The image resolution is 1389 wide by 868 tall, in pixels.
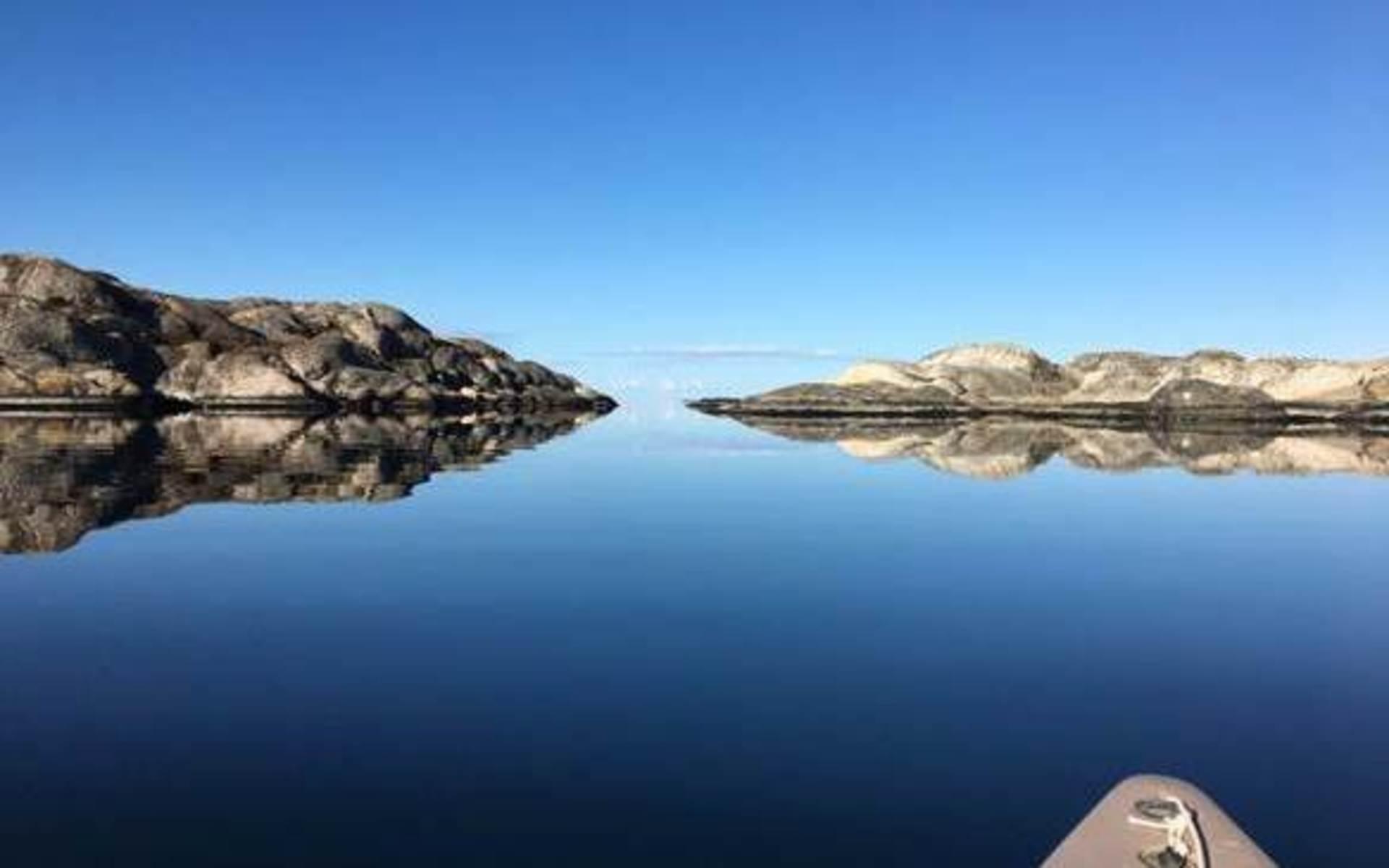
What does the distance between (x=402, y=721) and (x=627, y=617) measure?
6.66 m

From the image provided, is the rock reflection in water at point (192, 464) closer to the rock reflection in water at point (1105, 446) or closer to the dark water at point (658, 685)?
the dark water at point (658, 685)

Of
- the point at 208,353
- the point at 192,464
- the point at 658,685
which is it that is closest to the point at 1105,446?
the point at 192,464

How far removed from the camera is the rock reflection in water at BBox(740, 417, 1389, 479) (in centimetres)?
6366

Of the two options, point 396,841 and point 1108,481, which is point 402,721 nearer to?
point 396,841

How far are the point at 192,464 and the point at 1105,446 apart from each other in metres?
66.3

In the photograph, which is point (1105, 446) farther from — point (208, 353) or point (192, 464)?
point (208, 353)

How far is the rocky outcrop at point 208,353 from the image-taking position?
119188mm

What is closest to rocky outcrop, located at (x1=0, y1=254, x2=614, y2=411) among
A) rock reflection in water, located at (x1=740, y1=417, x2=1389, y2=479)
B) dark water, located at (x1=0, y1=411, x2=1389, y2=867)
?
rock reflection in water, located at (x1=740, y1=417, x2=1389, y2=479)

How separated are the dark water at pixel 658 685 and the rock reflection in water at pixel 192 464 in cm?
65

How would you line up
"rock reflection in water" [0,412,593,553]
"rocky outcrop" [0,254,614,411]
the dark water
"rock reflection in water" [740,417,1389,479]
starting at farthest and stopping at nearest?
"rocky outcrop" [0,254,614,411], "rock reflection in water" [740,417,1389,479], "rock reflection in water" [0,412,593,553], the dark water

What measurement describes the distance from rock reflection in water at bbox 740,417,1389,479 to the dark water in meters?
31.4

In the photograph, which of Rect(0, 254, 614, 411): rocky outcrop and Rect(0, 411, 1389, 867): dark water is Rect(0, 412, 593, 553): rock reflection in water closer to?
Rect(0, 411, 1389, 867): dark water

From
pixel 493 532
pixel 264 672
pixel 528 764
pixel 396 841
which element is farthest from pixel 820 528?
pixel 396 841

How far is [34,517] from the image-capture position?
96.1 ft
